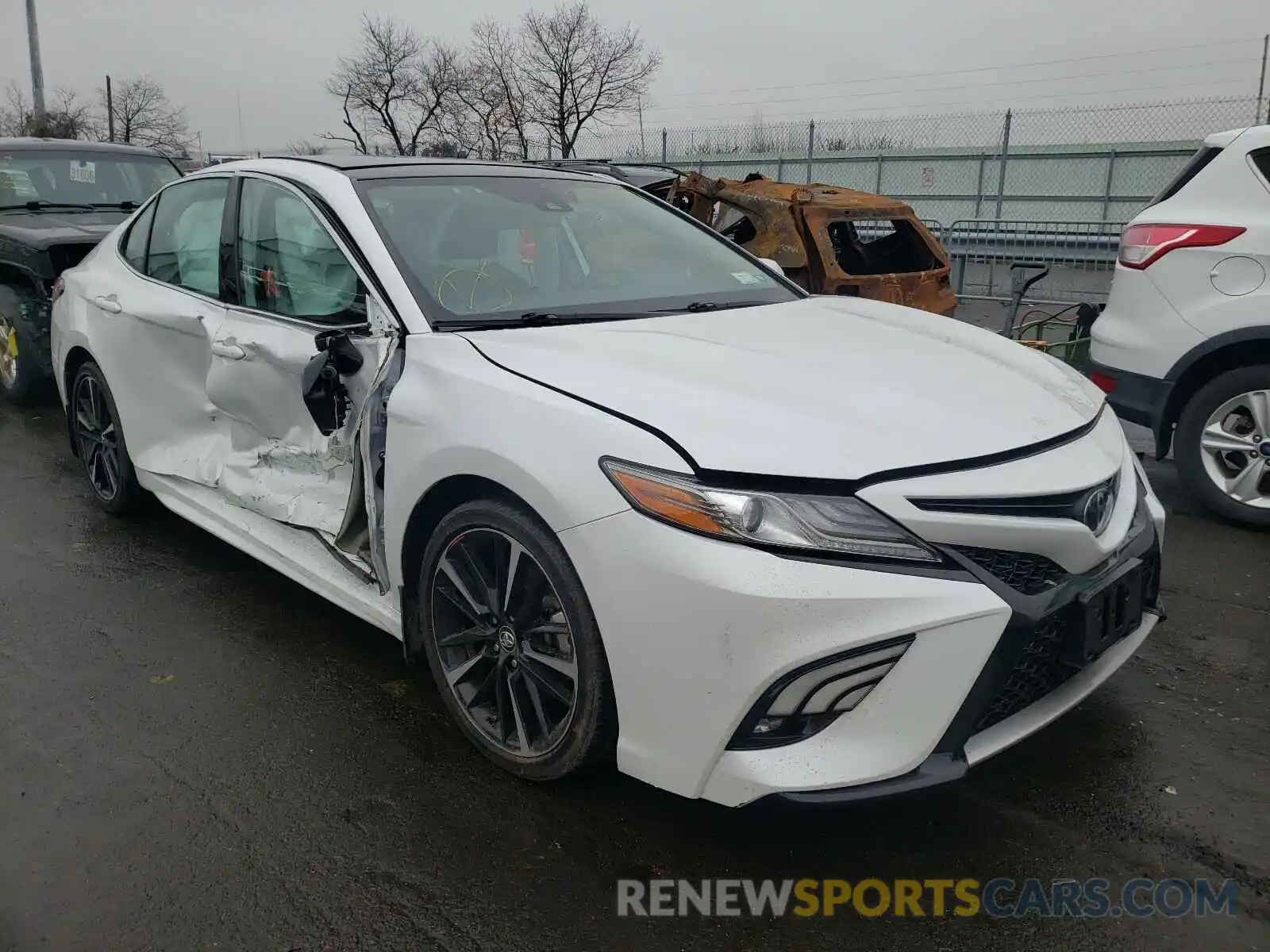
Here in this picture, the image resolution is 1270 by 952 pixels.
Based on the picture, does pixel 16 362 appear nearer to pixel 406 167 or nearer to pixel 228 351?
pixel 228 351

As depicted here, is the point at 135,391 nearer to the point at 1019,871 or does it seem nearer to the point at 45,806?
the point at 45,806

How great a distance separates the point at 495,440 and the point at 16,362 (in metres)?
6.06

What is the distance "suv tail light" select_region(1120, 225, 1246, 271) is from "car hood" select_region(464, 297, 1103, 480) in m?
2.12

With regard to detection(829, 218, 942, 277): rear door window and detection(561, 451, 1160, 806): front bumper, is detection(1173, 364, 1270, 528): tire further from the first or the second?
detection(829, 218, 942, 277): rear door window

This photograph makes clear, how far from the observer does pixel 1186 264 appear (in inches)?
191

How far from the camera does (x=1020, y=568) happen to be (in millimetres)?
2307

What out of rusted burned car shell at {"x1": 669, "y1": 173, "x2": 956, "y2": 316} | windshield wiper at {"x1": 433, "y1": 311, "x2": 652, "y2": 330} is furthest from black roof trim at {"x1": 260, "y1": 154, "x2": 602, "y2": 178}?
rusted burned car shell at {"x1": 669, "y1": 173, "x2": 956, "y2": 316}

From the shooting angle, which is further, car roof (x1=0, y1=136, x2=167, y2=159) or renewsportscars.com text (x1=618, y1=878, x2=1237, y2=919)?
car roof (x1=0, y1=136, x2=167, y2=159)

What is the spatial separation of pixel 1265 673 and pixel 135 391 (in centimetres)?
443

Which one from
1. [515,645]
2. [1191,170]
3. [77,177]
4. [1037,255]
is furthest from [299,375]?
[1037,255]

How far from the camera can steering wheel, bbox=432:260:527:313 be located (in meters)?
3.10

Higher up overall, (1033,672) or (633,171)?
(633,171)

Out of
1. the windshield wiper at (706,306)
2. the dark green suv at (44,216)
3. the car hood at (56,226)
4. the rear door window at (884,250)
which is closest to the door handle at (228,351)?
the windshield wiper at (706,306)

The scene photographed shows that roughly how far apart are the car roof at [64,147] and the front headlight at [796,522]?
25.5ft
